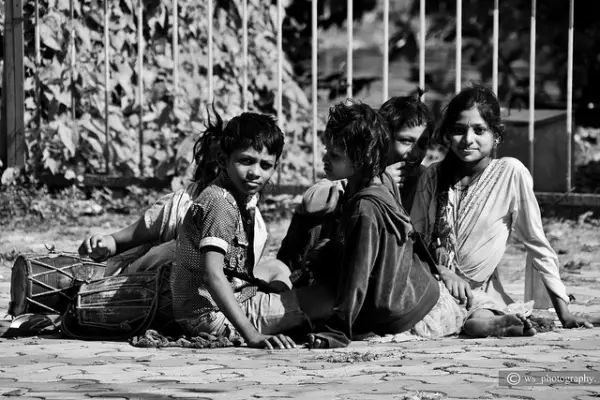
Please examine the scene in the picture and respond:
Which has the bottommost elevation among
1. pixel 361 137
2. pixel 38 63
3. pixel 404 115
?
pixel 361 137

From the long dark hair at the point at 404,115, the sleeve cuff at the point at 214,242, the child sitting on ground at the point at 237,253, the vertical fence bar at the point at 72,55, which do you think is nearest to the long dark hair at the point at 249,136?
the child sitting on ground at the point at 237,253

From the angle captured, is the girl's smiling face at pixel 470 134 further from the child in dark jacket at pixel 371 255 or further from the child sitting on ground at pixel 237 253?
the child sitting on ground at pixel 237 253

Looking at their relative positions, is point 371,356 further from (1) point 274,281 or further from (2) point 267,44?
(2) point 267,44

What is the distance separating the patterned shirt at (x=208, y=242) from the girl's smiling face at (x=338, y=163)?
0.36 meters

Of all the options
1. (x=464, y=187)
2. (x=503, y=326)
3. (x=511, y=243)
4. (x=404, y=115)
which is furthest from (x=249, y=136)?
(x=511, y=243)

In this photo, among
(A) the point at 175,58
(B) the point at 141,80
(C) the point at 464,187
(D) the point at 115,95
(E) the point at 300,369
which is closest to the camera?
(E) the point at 300,369

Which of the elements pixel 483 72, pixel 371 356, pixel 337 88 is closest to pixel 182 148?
pixel 337 88

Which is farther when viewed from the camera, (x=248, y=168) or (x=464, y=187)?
(x=464, y=187)

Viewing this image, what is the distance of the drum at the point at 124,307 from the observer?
4836 mm

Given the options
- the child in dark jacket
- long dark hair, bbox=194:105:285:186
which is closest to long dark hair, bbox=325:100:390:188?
the child in dark jacket

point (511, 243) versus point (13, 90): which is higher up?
point (13, 90)

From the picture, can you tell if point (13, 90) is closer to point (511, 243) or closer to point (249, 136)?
point (511, 243)

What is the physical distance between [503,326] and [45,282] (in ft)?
6.27

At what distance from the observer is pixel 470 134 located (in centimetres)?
510
